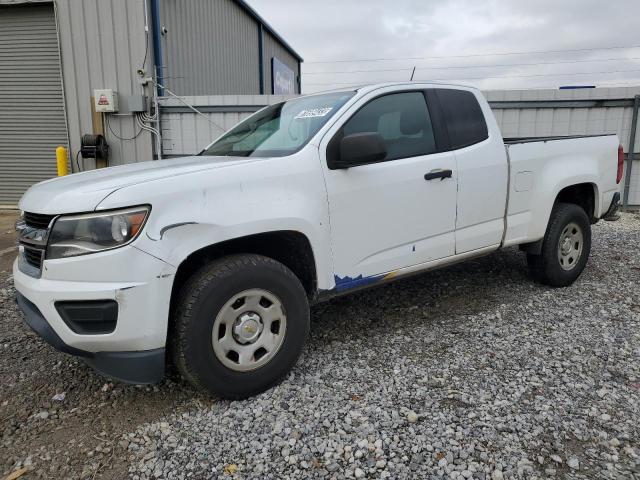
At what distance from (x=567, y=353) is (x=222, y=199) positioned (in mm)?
2525

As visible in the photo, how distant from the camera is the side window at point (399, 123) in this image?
136 inches

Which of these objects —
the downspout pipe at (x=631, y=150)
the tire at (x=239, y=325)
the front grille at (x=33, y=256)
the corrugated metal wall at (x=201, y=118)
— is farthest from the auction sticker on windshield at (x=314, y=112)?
the downspout pipe at (x=631, y=150)

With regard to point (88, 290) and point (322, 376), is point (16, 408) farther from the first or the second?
point (322, 376)

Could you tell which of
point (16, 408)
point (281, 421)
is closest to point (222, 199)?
point (281, 421)

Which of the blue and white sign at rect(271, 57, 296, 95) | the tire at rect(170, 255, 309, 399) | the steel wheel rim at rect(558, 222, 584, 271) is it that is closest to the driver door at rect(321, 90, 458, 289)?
the tire at rect(170, 255, 309, 399)

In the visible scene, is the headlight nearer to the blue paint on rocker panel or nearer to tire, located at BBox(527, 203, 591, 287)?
the blue paint on rocker panel

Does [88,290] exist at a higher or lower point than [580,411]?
higher

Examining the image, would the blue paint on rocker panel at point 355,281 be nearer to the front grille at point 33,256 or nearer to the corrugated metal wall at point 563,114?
the front grille at point 33,256

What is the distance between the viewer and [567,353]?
3426mm

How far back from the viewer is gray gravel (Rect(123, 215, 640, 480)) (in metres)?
2.34

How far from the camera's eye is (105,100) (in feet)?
27.9

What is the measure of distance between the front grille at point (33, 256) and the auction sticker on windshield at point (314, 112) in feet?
6.14

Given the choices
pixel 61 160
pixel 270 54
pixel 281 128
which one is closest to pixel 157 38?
pixel 61 160

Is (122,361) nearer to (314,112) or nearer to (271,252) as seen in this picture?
(271,252)
